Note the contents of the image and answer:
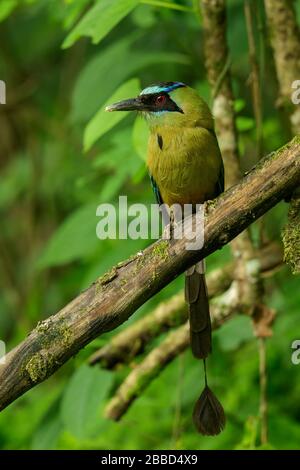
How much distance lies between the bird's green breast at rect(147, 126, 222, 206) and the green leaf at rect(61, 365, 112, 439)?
89cm

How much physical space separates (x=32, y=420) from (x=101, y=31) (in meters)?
2.42

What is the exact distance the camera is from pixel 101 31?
3.08m

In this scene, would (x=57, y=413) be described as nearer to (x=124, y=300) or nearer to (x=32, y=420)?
(x=32, y=420)

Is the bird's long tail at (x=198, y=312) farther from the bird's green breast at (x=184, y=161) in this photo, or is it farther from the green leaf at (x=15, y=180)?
the green leaf at (x=15, y=180)

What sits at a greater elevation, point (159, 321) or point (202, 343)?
point (159, 321)

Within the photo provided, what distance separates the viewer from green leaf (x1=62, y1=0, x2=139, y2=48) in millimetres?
3072

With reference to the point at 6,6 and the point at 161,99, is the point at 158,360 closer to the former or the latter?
the point at 161,99

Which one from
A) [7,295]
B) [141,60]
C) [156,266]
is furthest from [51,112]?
[156,266]

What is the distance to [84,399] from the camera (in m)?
3.62

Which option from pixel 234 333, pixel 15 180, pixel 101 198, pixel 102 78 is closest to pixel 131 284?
pixel 101 198

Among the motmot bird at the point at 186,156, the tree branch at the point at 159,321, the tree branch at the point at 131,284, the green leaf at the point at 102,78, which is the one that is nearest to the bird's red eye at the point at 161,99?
the motmot bird at the point at 186,156

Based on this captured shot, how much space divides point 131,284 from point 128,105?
99 cm

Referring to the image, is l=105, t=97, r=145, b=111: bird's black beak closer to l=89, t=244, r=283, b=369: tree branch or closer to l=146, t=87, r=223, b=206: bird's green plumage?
l=146, t=87, r=223, b=206: bird's green plumage
